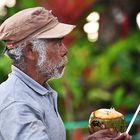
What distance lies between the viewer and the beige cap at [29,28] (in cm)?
439

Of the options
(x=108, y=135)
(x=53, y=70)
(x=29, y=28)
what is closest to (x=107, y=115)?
(x=108, y=135)

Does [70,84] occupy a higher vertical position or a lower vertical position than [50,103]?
lower

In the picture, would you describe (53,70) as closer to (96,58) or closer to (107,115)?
(107,115)

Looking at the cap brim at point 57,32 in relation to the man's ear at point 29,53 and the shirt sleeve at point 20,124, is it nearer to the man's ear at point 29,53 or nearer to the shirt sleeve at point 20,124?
the man's ear at point 29,53

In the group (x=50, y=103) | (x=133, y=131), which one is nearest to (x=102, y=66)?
(x=133, y=131)

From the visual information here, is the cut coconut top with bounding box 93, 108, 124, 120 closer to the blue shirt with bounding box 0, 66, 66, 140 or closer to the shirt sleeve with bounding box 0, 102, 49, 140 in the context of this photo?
the blue shirt with bounding box 0, 66, 66, 140

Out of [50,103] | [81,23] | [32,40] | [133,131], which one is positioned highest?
[32,40]

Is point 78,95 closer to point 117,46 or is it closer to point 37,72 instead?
point 117,46

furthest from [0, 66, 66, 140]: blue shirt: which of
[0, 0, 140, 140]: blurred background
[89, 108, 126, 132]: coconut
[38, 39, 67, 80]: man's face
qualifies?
[0, 0, 140, 140]: blurred background

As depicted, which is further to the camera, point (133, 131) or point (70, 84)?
point (133, 131)

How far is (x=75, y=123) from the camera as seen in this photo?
9.52 metres

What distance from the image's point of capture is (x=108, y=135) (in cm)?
431

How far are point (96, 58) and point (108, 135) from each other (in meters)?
5.68

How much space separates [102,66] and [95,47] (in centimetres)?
73
